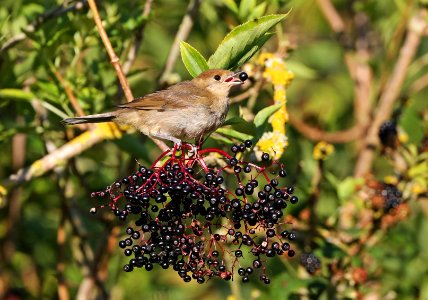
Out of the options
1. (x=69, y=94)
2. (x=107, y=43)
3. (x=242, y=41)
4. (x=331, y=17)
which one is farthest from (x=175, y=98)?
(x=331, y=17)

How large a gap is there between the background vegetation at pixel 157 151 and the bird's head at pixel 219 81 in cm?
21

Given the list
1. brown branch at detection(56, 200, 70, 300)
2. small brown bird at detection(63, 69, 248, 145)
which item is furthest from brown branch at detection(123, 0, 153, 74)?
brown branch at detection(56, 200, 70, 300)

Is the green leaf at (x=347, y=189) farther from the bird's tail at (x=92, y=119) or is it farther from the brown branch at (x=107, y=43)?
the brown branch at (x=107, y=43)

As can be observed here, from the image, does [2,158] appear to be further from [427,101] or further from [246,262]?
[427,101]

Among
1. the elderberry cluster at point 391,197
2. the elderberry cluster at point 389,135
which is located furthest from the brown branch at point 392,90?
the elderberry cluster at point 391,197

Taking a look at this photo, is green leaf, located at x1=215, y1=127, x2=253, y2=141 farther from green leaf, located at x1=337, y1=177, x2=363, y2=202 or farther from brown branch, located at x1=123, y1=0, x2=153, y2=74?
green leaf, located at x1=337, y1=177, x2=363, y2=202

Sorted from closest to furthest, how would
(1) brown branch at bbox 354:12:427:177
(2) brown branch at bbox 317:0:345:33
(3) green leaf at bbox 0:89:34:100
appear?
(3) green leaf at bbox 0:89:34:100 < (1) brown branch at bbox 354:12:427:177 < (2) brown branch at bbox 317:0:345:33

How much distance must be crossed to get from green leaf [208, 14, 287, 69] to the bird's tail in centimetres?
117

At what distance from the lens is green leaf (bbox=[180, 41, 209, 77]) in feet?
14.3

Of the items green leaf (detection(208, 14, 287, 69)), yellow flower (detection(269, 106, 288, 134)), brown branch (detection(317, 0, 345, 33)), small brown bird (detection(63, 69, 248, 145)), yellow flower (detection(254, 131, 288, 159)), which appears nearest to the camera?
green leaf (detection(208, 14, 287, 69))

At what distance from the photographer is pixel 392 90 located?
6977 millimetres

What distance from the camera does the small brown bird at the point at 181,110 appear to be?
520 centimetres

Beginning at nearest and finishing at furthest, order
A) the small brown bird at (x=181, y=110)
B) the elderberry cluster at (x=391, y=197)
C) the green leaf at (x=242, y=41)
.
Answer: the green leaf at (x=242, y=41) < the small brown bird at (x=181, y=110) < the elderberry cluster at (x=391, y=197)

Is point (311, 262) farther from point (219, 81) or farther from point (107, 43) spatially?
point (107, 43)
